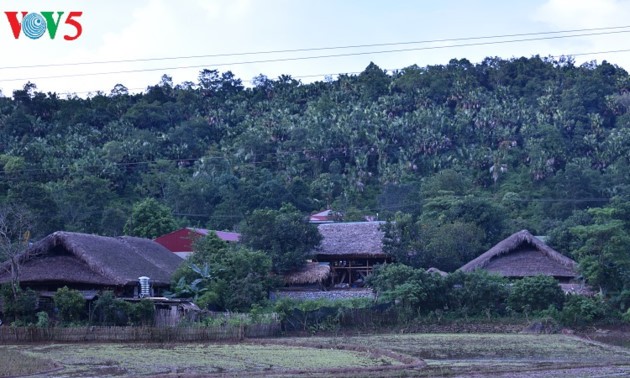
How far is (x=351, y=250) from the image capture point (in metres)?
41.3

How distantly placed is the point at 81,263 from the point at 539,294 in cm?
1662

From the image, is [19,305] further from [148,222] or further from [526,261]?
[526,261]

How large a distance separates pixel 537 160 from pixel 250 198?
2078 centimetres

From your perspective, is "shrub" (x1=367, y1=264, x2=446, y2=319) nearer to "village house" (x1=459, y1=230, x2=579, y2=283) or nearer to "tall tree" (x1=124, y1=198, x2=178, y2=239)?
"village house" (x1=459, y1=230, x2=579, y2=283)

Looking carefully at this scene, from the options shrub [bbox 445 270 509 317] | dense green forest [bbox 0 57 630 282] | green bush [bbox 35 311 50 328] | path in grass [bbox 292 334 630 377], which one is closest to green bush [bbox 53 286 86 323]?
green bush [bbox 35 311 50 328]

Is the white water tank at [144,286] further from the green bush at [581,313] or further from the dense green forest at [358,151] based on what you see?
the green bush at [581,313]

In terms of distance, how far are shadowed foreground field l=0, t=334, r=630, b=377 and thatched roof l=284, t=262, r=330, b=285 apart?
1009 cm

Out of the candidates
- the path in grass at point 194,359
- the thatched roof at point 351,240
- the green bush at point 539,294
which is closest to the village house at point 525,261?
the green bush at point 539,294

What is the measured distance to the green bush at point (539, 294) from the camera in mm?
33312

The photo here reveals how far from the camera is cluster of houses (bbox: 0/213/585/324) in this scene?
109 feet

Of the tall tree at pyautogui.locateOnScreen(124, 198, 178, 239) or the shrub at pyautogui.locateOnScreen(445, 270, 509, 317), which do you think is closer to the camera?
the shrub at pyautogui.locateOnScreen(445, 270, 509, 317)

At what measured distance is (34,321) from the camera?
30.4m

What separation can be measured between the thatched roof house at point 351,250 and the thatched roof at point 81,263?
29.0ft

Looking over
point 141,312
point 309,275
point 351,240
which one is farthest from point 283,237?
point 141,312
